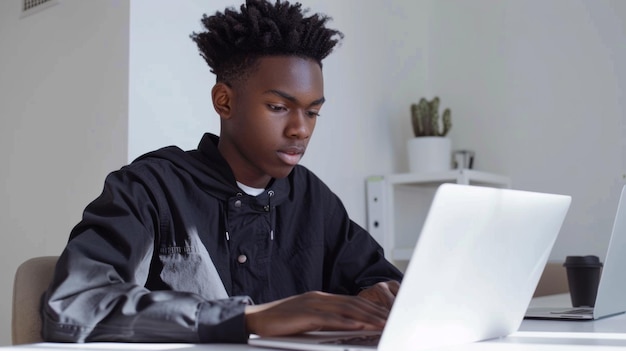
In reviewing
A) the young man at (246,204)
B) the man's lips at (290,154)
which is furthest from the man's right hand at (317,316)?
the man's lips at (290,154)

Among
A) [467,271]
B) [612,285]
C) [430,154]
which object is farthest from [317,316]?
[430,154]

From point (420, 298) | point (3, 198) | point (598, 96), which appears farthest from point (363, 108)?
point (420, 298)

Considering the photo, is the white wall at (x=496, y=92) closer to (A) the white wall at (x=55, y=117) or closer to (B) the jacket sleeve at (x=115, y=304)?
(A) the white wall at (x=55, y=117)

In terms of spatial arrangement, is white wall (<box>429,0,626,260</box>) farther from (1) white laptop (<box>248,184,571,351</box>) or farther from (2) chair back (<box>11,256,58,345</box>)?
(2) chair back (<box>11,256,58,345</box>)

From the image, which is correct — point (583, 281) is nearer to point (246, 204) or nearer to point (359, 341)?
point (246, 204)

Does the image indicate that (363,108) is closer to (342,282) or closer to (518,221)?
(342,282)

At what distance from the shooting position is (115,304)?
957 millimetres

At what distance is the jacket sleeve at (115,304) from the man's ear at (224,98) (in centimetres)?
41

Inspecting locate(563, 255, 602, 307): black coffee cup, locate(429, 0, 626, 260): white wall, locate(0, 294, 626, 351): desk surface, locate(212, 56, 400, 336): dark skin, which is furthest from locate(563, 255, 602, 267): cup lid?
locate(429, 0, 626, 260): white wall

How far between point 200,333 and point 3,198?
189 cm

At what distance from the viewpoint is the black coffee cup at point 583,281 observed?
1.59 meters

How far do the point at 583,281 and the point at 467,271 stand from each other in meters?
0.85

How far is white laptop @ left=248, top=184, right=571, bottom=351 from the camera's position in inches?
30.5

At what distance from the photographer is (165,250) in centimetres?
133
